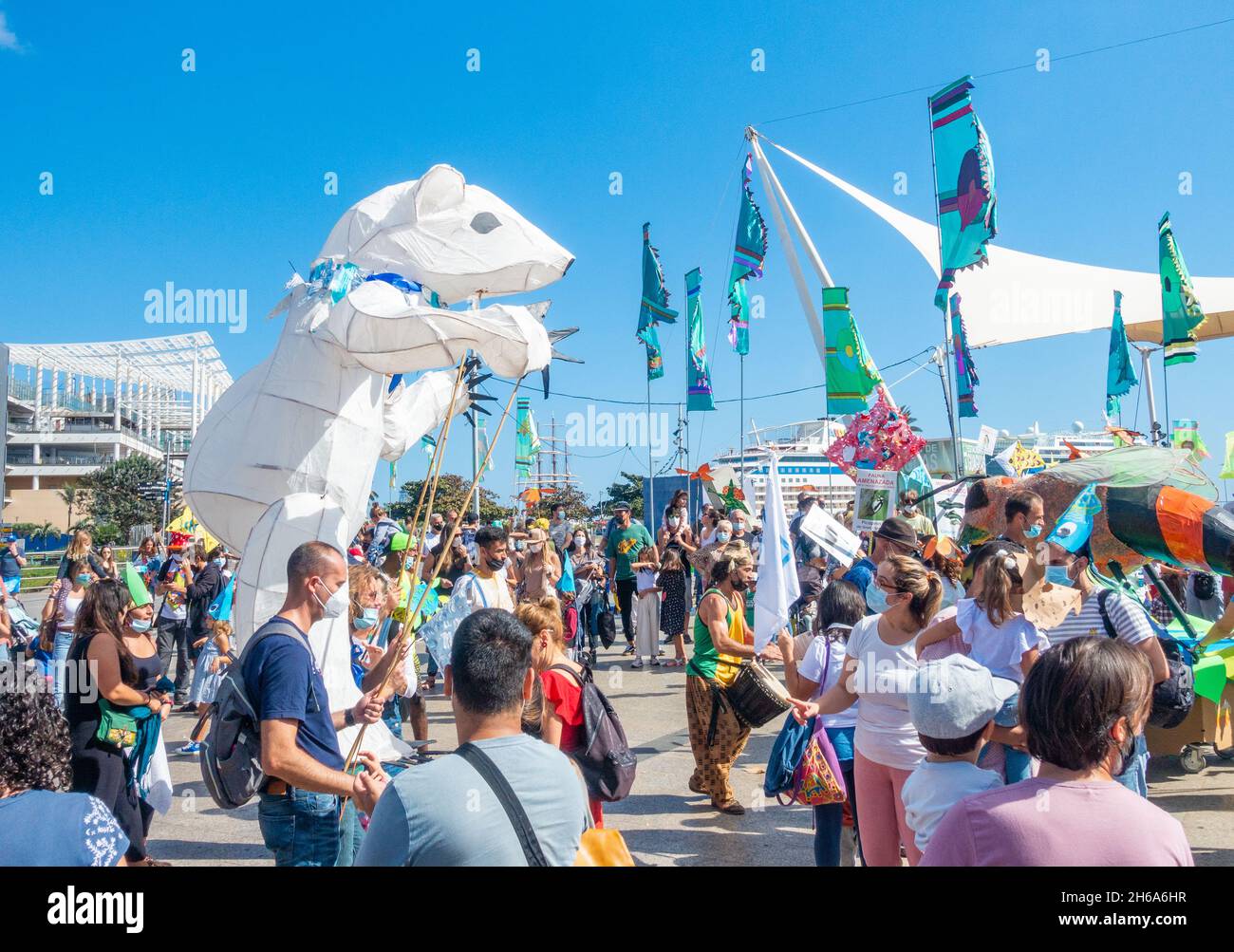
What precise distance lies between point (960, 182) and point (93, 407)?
64123 mm

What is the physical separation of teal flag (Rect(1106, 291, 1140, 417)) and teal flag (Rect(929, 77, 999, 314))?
1030 cm

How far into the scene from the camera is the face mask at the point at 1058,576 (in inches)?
147

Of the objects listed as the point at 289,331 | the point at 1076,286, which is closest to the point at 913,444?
the point at 289,331

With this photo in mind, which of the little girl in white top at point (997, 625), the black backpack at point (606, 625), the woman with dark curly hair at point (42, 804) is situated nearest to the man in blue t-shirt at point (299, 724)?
the woman with dark curly hair at point (42, 804)

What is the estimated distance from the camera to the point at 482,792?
5.80ft

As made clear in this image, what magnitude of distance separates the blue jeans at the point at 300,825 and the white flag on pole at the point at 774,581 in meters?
2.46

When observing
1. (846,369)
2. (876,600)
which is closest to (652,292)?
(846,369)

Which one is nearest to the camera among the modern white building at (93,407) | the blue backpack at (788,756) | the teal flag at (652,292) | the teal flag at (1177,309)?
the blue backpack at (788,756)

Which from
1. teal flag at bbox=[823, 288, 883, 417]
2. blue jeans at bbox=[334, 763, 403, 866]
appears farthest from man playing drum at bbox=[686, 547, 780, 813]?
teal flag at bbox=[823, 288, 883, 417]

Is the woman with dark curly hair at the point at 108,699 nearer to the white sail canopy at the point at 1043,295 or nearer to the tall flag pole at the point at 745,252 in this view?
the tall flag pole at the point at 745,252

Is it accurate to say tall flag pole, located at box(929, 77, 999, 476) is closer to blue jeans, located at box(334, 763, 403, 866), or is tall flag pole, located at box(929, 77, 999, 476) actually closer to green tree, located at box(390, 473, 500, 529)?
blue jeans, located at box(334, 763, 403, 866)

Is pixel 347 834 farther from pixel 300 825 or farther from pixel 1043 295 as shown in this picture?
pixel 1043 295

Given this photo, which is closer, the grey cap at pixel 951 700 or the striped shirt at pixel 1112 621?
the grey cap at pixel 951 700

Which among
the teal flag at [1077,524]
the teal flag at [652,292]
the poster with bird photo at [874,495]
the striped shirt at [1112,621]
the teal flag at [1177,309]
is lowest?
the striped shirt at [1112,621]
